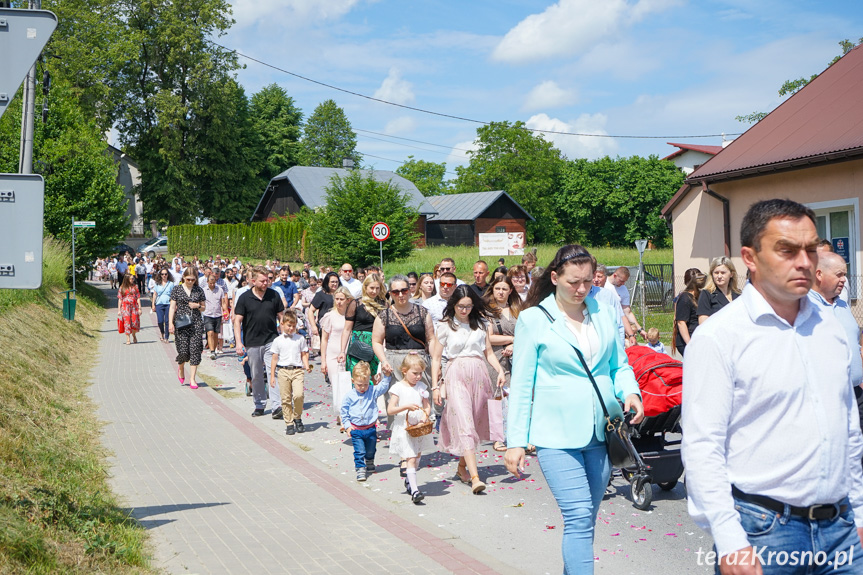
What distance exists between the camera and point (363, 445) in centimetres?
823

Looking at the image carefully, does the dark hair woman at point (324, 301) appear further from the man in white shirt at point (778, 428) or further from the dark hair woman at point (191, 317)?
the man in white shirt at point (778, 428)

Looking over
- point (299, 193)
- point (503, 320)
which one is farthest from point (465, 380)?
point (299, 193)

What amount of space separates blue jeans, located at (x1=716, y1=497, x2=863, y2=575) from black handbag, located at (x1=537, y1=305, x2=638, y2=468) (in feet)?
4.84

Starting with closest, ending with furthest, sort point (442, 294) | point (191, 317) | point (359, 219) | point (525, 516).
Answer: point (525, 516) < point (442, 294) < point (191, 317) < point (359, 219)

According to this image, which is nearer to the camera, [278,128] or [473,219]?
[473,219]

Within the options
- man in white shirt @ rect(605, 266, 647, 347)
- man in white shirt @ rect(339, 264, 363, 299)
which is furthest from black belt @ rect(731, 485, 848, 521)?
man in white shirt @ rect(339, 264, 363, 299)

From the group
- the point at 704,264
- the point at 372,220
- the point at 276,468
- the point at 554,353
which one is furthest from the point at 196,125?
the point at 554,353

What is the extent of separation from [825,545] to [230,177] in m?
63.7

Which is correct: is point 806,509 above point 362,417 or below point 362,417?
above

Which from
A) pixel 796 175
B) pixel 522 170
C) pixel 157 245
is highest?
pixel 522 170

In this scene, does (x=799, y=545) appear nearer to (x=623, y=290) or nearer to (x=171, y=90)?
(x=623, y=290)

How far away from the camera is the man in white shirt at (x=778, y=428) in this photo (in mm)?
2711

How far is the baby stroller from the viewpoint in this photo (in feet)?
22.0

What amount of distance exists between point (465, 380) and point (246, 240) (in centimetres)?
5120
